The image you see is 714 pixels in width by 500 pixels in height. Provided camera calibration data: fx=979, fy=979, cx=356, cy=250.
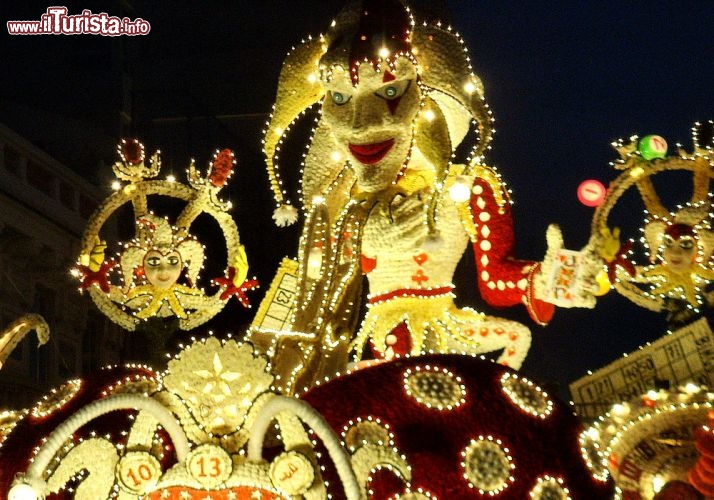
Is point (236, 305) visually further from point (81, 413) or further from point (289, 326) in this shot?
point (81, 413)

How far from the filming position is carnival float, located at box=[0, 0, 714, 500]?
12.6 feet

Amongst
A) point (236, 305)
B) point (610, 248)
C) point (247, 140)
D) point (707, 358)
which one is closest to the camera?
point (707, 358)

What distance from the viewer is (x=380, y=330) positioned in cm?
612

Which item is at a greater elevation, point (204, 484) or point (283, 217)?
Result: point (283, 217)

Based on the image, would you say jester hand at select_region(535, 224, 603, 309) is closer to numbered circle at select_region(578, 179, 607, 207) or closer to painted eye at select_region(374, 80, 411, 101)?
numbered circle at select_region(578, 179, 607, 207)

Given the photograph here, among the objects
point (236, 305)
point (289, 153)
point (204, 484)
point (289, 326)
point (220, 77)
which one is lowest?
point (204, 484)

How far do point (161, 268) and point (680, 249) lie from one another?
3.18m

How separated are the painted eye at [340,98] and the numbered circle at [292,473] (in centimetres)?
268

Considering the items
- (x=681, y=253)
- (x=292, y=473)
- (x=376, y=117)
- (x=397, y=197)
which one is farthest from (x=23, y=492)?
(x=681, y=253)

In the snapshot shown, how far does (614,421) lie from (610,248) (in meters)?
1.27

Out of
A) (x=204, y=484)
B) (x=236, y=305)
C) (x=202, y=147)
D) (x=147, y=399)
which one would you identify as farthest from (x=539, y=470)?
(x=202, y=147)

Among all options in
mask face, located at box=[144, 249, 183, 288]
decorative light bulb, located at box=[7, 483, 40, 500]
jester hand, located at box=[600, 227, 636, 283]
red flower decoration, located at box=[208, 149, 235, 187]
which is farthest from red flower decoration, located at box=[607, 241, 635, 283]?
decorative light bulb, located at box=[7, 483, 40, 500]

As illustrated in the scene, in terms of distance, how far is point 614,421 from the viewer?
4.79 meters

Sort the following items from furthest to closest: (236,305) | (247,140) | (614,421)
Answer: (247,140), (236,305), (614,421)
